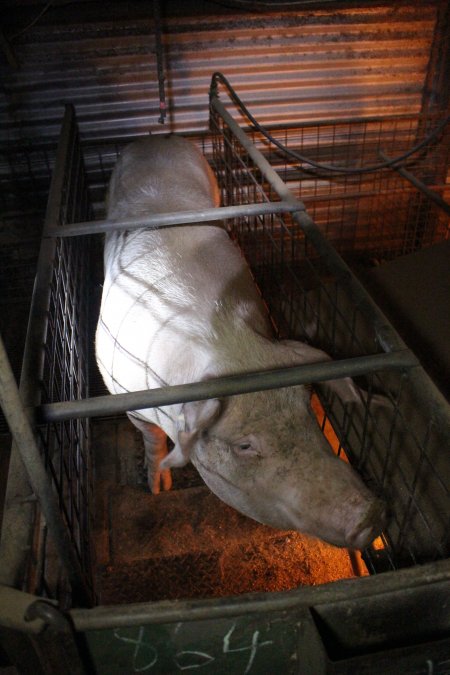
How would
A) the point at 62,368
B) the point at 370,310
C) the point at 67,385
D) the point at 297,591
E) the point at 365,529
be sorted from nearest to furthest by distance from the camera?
the point at 297,591
the point at 365,529
the point at 370,310
the point at 62,368
the point at 67,385

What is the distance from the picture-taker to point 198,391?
1.42 metres

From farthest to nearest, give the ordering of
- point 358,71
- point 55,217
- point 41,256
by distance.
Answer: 1. point 358,71
2. point 55,217
3. point 41,256

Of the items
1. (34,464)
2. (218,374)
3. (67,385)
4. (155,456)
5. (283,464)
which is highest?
(34,464)

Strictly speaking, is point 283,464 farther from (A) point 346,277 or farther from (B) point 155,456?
(B) point 155,456

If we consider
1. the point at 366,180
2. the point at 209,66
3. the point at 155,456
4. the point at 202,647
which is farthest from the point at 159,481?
the point at 366,180

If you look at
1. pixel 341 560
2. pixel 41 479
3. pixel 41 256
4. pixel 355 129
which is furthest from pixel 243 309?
pixel 355 129

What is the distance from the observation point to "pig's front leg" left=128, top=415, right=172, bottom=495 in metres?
3.17

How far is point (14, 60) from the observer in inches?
180

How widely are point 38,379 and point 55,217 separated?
1.45m

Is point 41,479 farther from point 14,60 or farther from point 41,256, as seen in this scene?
point 14,60

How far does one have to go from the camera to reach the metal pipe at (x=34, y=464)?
1.17m

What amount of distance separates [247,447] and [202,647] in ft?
2.67

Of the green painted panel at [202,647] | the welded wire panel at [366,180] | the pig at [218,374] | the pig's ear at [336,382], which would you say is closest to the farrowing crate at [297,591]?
the green painted panel at [202,647]

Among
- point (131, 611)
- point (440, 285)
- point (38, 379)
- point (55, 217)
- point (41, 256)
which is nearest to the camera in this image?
point (131, 611)
